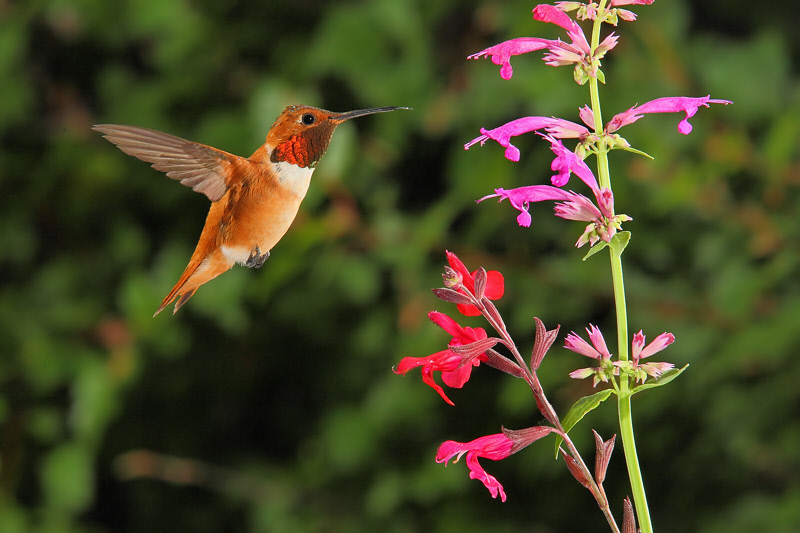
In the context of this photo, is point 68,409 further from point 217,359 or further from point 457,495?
point 457,495

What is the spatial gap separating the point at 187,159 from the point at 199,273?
0.39 ft

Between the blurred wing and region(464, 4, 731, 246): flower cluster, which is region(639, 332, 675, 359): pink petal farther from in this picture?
the blurred wing

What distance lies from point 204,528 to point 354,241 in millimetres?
1248

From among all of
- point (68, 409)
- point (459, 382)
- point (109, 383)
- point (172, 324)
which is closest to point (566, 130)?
point (459, 382)

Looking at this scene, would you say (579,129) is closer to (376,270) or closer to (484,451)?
(484,451)

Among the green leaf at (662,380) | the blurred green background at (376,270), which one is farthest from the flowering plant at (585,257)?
the blurred green background at (376,270)

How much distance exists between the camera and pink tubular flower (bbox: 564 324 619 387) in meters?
0.43

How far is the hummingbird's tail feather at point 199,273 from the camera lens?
A: 50 cm

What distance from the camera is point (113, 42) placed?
2.21m

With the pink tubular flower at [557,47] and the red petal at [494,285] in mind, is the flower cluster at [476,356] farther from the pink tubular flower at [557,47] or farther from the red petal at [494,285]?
the pink tubular flower at [557,47]

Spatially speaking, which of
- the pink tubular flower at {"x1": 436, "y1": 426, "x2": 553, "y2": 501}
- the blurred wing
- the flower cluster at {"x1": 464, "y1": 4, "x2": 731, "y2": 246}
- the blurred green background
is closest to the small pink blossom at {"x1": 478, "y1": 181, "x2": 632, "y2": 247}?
the flower cluster at {"x1": 464, "y1": 4, "x2": 731, "y2": 246}

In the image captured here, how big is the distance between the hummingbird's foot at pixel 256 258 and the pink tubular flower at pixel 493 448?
0.52 ft

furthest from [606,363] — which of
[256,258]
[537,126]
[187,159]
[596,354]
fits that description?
[187,159]

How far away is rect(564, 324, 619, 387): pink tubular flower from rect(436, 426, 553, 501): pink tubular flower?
4 cm
